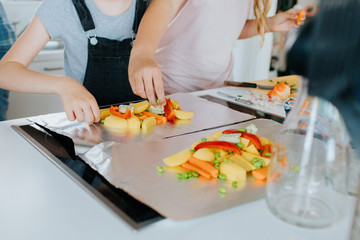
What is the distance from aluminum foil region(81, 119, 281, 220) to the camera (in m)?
0.56

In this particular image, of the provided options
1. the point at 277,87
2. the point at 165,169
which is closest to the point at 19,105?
the point at 277,87

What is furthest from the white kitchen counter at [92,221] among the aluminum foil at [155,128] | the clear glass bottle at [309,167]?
the aluminum foil at [155,128]

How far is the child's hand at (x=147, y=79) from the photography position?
92cm

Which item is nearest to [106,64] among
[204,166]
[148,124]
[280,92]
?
[148,124]

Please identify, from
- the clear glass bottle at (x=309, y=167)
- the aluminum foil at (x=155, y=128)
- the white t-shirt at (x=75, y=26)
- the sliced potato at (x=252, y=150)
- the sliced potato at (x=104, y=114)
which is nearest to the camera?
the clear glass bottle at (x=309, y=167)

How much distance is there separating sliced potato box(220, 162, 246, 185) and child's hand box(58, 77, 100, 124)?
1.39 ft

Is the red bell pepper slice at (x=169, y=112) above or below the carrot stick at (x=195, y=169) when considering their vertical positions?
below

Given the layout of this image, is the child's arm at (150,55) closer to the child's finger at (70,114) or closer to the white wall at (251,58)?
the child's finger at (70,114)

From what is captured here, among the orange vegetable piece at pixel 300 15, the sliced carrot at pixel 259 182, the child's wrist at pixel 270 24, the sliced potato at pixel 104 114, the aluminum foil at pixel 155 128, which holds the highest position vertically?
the orange vegetable piece at pixel 300 15

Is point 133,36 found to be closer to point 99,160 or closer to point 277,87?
point 277,87

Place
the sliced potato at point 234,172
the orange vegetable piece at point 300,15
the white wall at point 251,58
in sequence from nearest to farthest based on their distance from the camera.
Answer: the sliced potato at point 234,172
the orange vegetable piece at point 300,15
the white wall at point 251,58

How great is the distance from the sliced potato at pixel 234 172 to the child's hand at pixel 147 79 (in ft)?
1.18

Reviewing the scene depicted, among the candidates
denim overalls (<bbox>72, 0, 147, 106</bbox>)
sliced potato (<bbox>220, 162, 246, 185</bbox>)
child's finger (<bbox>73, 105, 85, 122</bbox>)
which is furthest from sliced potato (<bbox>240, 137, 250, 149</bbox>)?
denim overalls (<bbox>72, 0, 147, 106</bbox>)

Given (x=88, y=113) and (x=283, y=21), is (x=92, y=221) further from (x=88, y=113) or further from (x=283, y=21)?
(x=283, y=21)
